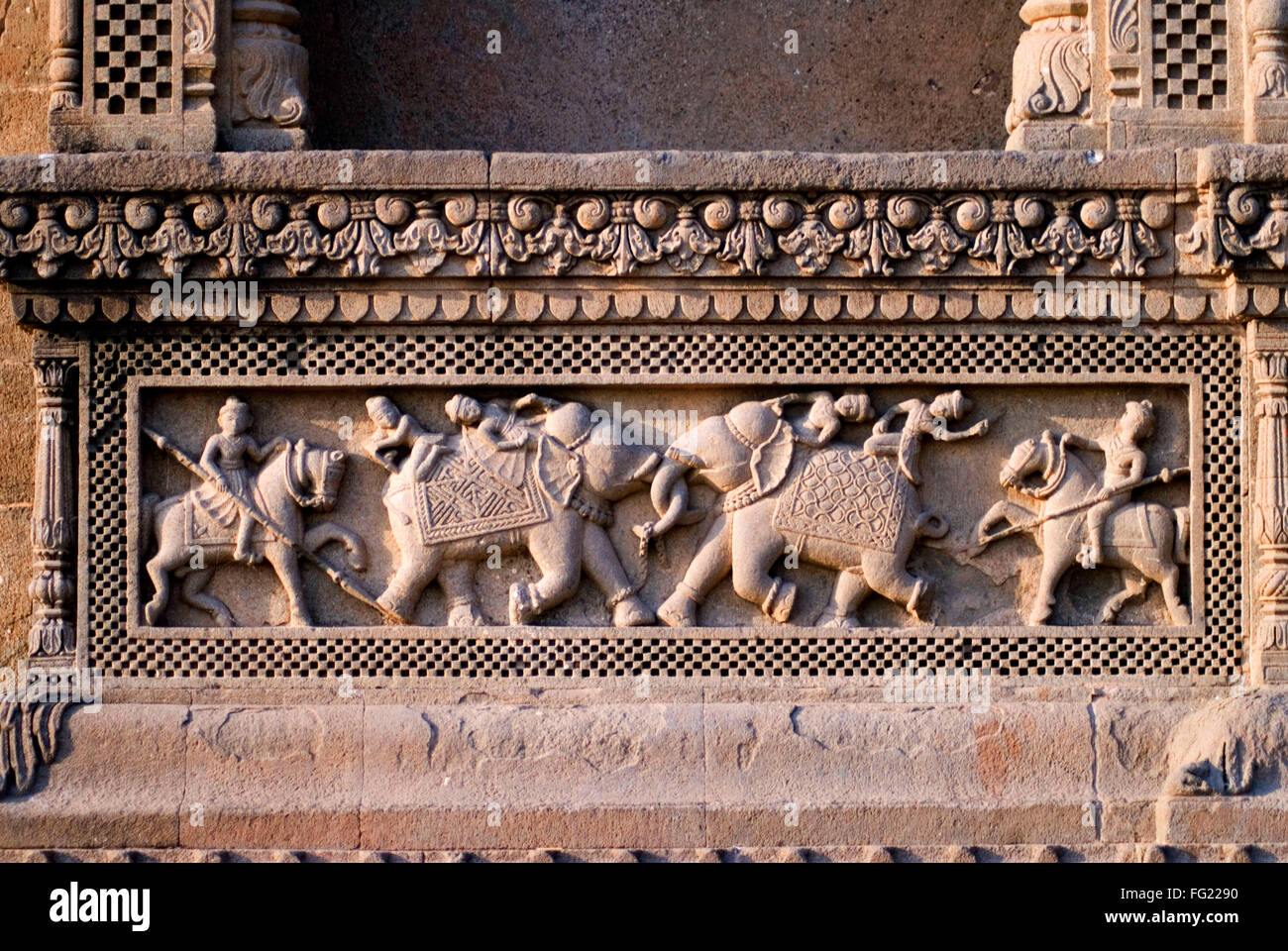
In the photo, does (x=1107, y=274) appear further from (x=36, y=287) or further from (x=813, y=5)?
(x=36, y=287)

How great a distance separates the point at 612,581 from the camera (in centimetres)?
679

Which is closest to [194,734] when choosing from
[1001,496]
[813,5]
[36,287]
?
[36,287]

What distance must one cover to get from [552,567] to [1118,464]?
74.7 inches

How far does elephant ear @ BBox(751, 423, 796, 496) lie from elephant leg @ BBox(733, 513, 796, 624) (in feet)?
0.42

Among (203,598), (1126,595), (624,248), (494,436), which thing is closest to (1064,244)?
(1126,595)

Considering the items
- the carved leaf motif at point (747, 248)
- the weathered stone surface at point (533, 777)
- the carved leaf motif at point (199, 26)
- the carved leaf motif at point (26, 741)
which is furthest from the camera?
the carved leaf motif at point (199, 26)

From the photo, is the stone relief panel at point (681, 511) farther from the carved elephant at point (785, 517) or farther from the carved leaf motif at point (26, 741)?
the carved leaf motif at point (26, 741)

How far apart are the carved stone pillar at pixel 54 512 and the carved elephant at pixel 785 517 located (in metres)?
1.89

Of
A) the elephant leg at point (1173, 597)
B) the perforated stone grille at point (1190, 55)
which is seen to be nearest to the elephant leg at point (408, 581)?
the elephant leg at point (1173, 597)

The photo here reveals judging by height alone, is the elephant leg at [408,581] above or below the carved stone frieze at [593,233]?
below

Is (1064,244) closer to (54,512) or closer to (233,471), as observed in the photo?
(233,471)

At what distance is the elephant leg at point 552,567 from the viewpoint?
6754mm

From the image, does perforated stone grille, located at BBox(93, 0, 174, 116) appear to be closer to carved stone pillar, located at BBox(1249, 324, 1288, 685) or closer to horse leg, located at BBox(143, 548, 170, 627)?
horse leg, located at BBox(143, 548, 170, 627)

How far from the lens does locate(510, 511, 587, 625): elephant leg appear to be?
22.2 ft
